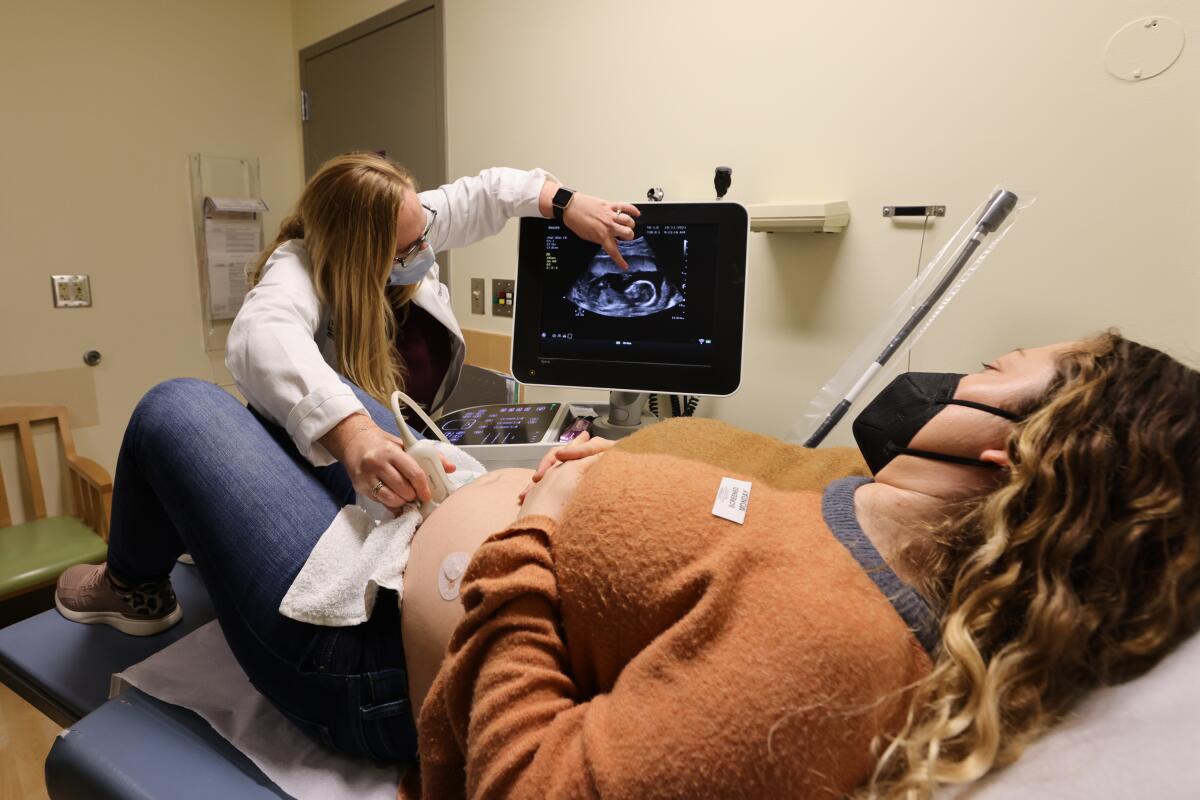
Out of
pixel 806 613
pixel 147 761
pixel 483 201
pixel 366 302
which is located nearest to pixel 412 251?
pixel 366 302

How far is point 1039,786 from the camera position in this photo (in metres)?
0.53

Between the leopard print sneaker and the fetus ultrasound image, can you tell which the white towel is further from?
the fetus ultrasound image

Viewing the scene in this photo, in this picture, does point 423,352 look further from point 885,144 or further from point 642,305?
point 885,144

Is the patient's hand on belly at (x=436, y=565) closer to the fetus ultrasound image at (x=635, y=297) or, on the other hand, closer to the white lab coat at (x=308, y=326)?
the white lab coat at (x=308, y=326)

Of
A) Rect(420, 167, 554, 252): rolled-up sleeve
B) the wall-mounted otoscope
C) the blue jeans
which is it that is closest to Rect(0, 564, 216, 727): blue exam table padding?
the blue jeans

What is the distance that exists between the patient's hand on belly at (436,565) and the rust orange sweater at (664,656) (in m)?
0.12

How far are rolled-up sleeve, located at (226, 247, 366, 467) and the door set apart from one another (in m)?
1.26

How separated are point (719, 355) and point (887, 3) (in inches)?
32.0

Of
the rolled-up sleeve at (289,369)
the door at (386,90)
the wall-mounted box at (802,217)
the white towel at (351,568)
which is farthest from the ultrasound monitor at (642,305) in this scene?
the door at (386,90)

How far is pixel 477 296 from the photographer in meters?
2.35

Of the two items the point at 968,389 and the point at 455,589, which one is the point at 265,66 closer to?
the point at 455,589

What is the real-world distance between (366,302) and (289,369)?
0.28 meters

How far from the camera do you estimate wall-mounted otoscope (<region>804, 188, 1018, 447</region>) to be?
1.13 m

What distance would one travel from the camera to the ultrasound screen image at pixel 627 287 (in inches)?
55.0
